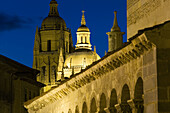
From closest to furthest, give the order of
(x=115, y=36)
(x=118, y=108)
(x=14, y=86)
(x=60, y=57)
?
1. (x=118, y=108)
2. (x=115, y=36)
3. (x=14, y=86)
4. (x=60, y=57)

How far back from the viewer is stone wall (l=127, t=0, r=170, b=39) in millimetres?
29703

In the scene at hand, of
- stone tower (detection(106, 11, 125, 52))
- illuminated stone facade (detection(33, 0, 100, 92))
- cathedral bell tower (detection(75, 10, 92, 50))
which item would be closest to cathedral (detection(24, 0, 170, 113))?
stone tower (detection(106, 11, 125, 52))

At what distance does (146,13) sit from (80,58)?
155723 millimetres

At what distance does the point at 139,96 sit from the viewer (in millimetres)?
27859

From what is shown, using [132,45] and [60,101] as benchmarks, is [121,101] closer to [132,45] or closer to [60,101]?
[132,45]

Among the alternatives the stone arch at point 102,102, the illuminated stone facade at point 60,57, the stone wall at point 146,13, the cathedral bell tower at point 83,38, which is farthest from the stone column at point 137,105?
the cathedral bell tower at point 83,38

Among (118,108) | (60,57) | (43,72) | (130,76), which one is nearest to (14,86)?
(118,108)

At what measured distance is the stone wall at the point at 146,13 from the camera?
2970 centimetres

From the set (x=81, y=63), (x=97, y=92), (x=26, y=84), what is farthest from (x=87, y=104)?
(x=81, y=63)

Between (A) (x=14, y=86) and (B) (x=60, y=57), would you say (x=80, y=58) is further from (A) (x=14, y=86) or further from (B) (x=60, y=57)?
(A) (x=14, y=86)

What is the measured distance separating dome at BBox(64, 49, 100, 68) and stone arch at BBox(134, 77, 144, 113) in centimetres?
15709

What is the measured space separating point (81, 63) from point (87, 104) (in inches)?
5845

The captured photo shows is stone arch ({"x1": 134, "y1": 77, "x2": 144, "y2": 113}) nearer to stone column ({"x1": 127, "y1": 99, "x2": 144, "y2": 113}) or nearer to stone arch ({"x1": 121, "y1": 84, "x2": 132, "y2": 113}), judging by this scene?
stone column ({"x1": 127, "y1": 99, "x2": 144, "y2": 113})

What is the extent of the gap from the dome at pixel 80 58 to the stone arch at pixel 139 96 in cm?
15709
